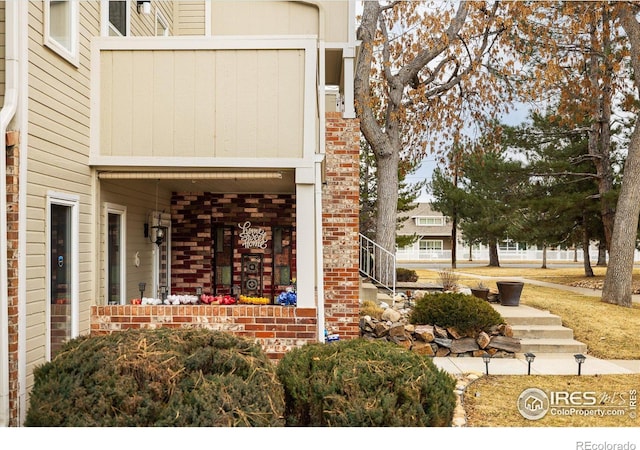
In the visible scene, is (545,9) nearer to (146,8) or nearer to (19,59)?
(146,8)

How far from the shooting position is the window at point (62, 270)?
4.59 meters

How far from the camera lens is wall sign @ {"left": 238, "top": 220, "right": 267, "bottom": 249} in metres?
8.33

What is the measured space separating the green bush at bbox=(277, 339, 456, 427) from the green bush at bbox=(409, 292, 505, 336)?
378 centimetres

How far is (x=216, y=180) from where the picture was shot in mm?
6418

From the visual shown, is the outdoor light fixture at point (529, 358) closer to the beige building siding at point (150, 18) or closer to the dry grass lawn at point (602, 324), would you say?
the dry grass lawn at point (602, 324)

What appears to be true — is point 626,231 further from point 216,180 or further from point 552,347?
point 216,180

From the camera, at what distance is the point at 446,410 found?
368 cm

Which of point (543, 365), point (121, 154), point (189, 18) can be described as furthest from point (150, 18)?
point (543, 365)

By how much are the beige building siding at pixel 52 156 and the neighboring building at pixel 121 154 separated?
16 mm

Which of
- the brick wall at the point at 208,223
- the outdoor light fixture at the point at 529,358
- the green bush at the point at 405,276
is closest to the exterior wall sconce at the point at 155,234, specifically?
the brick wall at the point at 208,223

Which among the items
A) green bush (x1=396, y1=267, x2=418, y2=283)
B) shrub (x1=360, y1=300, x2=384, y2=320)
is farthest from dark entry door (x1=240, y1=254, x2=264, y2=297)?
green bush (x1=396, y1=267, x2=418, y2=283)

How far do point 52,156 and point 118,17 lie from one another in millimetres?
2407
